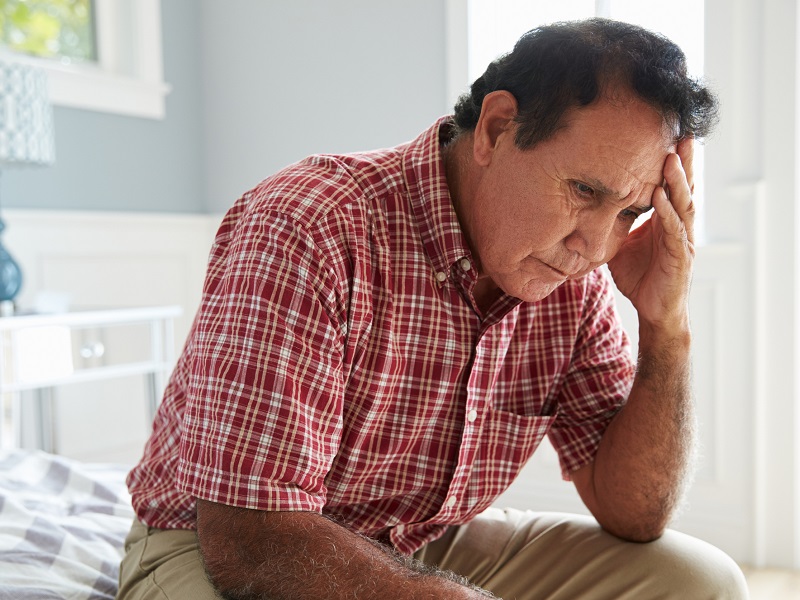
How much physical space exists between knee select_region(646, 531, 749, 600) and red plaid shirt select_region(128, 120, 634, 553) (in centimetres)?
20

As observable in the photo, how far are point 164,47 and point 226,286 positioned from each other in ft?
8.43

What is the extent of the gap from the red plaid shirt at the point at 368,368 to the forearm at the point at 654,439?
55mm

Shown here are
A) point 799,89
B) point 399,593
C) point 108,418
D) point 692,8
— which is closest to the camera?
point 399,593

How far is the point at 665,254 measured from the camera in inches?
47.5

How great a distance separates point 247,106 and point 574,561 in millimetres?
2527

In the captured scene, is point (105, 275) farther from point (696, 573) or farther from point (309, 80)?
point (696, 573)

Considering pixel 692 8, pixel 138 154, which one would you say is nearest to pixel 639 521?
pixel 692 8

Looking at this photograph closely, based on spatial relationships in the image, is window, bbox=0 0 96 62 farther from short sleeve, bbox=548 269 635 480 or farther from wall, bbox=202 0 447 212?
short sleeve, bbox=548 269 635 480

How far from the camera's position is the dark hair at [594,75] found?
963mm

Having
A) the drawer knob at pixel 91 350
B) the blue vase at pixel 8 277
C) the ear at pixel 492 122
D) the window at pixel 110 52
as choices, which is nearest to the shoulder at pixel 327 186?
the ear at pixel 492 122

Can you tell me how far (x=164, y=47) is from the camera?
321 centimetres

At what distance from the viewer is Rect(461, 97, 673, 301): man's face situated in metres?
0.98

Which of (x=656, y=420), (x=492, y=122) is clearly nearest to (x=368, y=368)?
(x=492, y=122)

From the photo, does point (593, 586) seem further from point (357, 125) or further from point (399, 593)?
point (357, 125)
